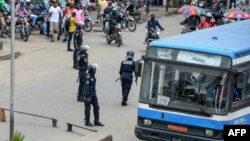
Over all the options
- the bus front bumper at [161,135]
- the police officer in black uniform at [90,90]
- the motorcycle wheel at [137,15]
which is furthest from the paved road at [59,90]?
the motorcycle wheel at [137,15]

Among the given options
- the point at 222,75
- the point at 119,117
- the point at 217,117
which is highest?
the point at 222,75

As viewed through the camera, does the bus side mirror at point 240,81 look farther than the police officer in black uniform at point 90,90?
No

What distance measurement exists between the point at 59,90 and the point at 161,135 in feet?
23.2

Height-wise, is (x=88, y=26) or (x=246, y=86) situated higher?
(x=246, y=86)

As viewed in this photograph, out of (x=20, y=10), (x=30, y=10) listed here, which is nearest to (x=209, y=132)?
(x=20, y=10)

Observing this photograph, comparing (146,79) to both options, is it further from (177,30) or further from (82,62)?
(177,30)

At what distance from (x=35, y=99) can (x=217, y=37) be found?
6.32 m

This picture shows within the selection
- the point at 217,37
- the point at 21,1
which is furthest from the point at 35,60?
the point at 217,37

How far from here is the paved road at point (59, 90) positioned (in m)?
14.0

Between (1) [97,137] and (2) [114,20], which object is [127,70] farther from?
(2) [114,20]

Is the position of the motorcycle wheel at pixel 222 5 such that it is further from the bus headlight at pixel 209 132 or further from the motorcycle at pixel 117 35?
the bus headlight at pixel 209 132

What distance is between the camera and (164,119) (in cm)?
1165

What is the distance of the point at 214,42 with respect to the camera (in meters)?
12.0

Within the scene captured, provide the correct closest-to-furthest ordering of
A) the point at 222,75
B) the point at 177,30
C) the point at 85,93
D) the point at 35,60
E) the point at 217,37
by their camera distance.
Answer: the point at 222,75, the point at 217,37, the point at 85,93, the point at 35,60, the point at 177,30
